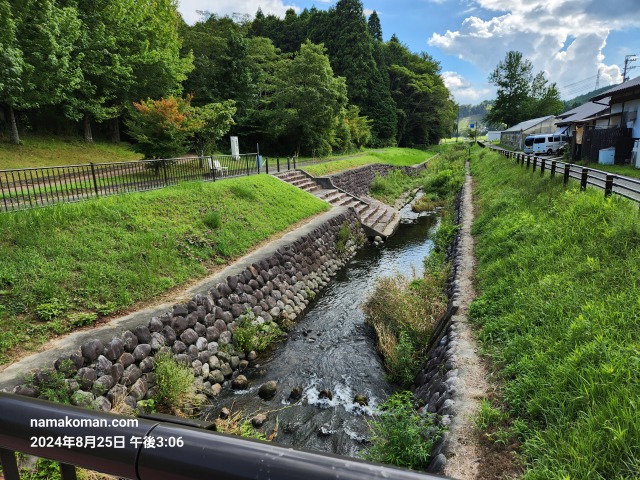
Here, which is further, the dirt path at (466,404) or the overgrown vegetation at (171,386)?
the overgrown vegetation at (171,386)

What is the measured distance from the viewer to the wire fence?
30.8ft

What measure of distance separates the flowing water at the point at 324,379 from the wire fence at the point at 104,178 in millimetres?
6682

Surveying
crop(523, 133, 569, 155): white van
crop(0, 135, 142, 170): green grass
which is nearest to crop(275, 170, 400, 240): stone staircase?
crop(0, 135, 142, 170): green grass

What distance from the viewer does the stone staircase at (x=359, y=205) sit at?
19.5 m

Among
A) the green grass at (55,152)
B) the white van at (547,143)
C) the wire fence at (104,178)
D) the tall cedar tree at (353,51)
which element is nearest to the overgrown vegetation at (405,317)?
the wire fence at (104,178)

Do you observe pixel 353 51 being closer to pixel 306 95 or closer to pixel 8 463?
pixel 306 95

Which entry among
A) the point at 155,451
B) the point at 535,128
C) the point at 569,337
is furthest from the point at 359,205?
the point at 535,128

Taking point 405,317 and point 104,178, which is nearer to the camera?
point 405,317

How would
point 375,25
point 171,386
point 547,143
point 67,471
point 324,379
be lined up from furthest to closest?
point 375,25 < point 547,143 < point 324,379 < point 171,386 < point 67,471

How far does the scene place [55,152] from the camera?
24.2 m

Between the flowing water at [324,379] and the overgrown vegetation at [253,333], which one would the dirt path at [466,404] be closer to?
the flowing water at [324,379]

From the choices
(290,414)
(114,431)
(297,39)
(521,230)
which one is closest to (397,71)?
(297,39)

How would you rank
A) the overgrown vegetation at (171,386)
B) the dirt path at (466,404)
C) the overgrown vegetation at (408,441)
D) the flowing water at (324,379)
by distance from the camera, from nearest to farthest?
the dirt path at (466,404) < the overgrown vegetation at (408,441) < the flowing water at (324,379) < the overgrown vegetation at (171,386)

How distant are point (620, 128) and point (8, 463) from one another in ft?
91.1
